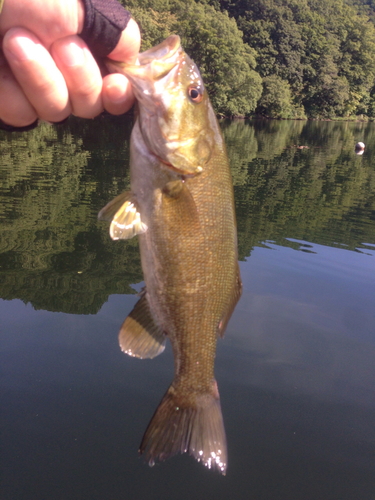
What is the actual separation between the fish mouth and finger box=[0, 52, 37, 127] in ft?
1.80

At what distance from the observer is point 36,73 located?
2.11 metres

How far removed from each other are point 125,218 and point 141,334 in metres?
0.81

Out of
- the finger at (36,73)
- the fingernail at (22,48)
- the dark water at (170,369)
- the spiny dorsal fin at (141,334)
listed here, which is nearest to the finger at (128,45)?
the finger at (36,73)

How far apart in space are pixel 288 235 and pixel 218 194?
34.0 feet

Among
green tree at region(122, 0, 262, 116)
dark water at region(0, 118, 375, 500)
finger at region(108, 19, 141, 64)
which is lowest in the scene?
dark water at region(0, 118, 375, 500)

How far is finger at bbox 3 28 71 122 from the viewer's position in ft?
6.57

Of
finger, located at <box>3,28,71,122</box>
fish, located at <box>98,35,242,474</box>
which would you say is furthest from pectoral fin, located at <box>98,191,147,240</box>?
finger, located at <box>3,28,71,122</box>

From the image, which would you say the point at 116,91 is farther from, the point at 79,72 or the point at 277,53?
the point at 277,53

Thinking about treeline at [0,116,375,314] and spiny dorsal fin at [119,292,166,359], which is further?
treeline at [0,116,375,314]

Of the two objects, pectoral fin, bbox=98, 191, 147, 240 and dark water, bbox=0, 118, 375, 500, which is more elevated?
pectoral fin, bbox=98, 191, 147, 240

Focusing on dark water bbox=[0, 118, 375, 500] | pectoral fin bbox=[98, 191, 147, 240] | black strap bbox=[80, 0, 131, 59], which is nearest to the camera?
black strap bbox=[80, 0, 131, 59]

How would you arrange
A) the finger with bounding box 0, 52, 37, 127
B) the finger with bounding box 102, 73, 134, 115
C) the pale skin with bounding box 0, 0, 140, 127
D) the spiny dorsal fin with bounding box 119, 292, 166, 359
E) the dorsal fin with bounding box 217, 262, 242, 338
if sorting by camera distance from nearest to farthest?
the pale skin with bounding box 0, 0, 140, 127 < the finger with bounding box 0, 52, 37, 127 < the finger with bounding box 102, 73, 134, 115 < the spiny dorsal fin with bounding box 119, 292, 166, 359 < the dorsal fin with bounding box 217, 262, 242, 338

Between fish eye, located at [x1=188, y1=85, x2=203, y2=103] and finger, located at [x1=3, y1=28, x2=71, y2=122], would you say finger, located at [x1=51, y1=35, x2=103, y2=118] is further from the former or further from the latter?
fish eye, located at [x1=188, y1=85, x2=203, y2=103]

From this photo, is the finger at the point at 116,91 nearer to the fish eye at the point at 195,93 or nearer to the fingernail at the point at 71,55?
the fingernail at the point at 71,55
